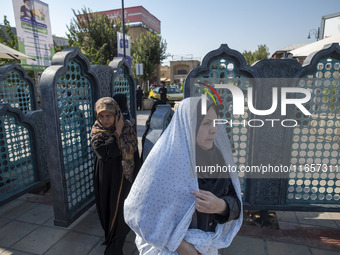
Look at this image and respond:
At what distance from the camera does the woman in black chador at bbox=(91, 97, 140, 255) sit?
8.05ft

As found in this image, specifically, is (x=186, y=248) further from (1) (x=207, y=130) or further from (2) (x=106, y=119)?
(2) (x=106, y=119)

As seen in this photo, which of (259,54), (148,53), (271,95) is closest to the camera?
(271,95)

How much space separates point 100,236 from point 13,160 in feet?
6.82

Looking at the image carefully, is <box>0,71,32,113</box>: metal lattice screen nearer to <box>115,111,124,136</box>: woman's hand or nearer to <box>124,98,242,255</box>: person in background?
<box>115,111,124,136</box>: woman's hand

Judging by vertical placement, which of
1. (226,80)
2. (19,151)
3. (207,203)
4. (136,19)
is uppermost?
(136,19)

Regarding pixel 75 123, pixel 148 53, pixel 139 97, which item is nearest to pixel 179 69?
pixel 148 53

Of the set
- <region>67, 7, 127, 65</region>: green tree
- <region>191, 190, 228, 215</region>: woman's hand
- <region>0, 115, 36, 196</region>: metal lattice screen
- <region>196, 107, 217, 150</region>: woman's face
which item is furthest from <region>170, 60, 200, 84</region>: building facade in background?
<region>191, 190, 228, 215</region>: woman's hand

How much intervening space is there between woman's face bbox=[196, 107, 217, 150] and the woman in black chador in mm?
1356

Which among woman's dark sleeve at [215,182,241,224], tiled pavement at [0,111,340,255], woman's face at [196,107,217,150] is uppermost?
woman's face at [196,107,217,150]

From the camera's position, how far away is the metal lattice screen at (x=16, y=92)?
469 cm

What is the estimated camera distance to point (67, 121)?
292 centimetres

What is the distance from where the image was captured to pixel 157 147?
1.29m

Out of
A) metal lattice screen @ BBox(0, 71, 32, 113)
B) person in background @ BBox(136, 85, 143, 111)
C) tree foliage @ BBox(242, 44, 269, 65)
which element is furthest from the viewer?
tree foliage @ BBox(242, 44, 269, 65)

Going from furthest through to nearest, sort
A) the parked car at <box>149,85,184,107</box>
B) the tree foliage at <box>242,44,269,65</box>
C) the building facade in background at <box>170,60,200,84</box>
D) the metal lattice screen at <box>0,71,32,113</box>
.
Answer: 1. the building facade in background at <box>170,60,200,84</box>
2. the tree foliage at <box>242,44,269,65</box>
3. the parked car at <box>149,85,184,107</box>
4. the metal lattice screen at <box>0,71,32,113</box>
